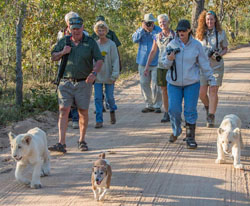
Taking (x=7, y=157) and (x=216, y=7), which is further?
(x=216, y=7)

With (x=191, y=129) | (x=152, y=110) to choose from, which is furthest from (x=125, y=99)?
(x=191, y=129)

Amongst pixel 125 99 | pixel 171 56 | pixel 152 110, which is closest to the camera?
pixel 171 56

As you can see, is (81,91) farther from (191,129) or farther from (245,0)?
(245,0)

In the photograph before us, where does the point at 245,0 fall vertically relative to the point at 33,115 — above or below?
above

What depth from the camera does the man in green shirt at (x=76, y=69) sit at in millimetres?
6867

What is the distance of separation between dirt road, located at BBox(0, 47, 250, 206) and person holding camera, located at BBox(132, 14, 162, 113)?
586 mm

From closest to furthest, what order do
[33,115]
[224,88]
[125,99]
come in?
1. [33,115]
2. [125,99]
3. [224,88]

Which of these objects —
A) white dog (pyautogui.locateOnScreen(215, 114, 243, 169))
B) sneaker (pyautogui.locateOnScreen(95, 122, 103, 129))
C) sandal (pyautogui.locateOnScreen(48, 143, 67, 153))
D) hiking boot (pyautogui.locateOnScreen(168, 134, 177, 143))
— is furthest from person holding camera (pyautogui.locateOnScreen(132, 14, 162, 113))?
white dog (pyautogui.locateOnScreen(215, 114, 243, 169))

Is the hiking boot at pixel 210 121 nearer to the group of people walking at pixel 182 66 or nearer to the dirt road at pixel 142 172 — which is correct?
the group of people walking at pixel 182 66

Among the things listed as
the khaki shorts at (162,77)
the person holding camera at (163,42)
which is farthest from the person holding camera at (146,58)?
the khaki shorts at (162,77)

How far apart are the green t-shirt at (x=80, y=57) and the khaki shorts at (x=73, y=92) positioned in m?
0.12

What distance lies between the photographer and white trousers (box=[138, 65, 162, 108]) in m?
9.88

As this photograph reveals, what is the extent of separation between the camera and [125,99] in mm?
12078

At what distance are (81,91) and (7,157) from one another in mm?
1539
